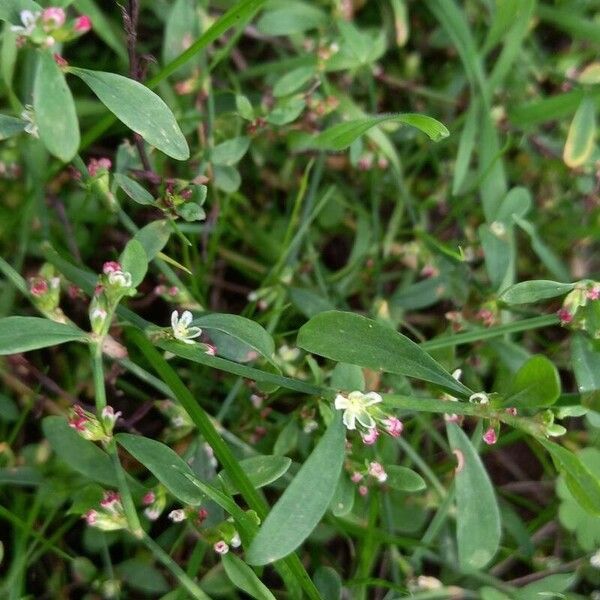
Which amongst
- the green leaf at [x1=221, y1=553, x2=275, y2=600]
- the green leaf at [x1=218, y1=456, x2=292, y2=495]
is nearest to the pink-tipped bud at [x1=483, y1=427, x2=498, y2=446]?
the green leaf at [x1=218, y1=456, x2=292, y2=495]

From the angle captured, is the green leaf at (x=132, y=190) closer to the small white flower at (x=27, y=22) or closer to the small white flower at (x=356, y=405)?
the small white flower at (x=27, y=22)

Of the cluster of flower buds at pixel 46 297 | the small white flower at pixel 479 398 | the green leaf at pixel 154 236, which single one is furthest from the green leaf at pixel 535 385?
the cluster of flower buds at pixel 46 297

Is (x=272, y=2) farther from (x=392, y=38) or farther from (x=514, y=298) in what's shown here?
(x=514, y=298)

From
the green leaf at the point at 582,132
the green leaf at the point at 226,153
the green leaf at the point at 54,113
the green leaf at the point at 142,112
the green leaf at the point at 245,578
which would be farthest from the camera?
the green leaf at the point at 582,132

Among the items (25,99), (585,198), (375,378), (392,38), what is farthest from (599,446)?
(25,99)

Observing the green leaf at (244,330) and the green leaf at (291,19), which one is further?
the green leaf at (291,19)

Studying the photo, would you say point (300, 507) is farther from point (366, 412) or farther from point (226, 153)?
point (226, 153)

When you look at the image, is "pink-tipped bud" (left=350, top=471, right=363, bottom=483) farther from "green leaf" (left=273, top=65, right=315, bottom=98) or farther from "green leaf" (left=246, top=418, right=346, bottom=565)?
"green leaf" (left=273, top=65, right=315, bottom=98)
